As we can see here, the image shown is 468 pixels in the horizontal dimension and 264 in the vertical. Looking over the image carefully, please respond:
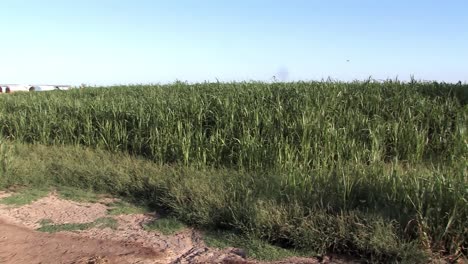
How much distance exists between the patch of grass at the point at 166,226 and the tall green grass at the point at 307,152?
0.57 ft

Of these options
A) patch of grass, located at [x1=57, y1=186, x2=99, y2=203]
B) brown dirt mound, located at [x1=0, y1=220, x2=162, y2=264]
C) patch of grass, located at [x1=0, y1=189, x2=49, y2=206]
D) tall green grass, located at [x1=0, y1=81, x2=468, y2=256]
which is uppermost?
tall green grass, located at [x1=0, y1=81, x2=468, y2=256]

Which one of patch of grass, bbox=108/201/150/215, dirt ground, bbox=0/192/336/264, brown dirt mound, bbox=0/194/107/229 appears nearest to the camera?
dirt ground, bbox=0/192/336/264

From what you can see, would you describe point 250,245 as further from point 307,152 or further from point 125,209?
point 307,152

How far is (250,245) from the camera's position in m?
4.55

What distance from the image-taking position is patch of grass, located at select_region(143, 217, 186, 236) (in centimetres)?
514

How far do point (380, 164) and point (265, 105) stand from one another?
3.13 m

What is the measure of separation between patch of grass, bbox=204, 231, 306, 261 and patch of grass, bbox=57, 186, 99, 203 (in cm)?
220

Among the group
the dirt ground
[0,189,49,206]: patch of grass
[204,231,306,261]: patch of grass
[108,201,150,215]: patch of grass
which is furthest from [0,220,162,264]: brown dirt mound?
[0,189,49,206]: patch of grass

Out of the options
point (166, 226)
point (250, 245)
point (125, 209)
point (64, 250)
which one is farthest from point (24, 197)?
point (250, 245)

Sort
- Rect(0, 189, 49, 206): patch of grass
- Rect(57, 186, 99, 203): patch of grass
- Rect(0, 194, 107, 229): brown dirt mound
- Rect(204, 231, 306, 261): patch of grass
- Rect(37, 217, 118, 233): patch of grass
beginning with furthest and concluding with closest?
Rect(57, 186, 99, 203): patch of grass, Rect(0, 189, 49, 206): patch of grass, Rect(0, 194, 107, 229): brown dirt mound, Rect(37, 217, 118, 233): patch of grass, Rect(204, 231, 306, 261): patch of grass

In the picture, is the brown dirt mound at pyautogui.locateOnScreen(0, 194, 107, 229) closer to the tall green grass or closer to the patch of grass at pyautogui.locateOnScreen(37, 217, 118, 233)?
the patch of grass at pyautogui.locateOnScreen(37, 217, 118, 233)

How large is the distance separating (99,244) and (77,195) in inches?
76.9

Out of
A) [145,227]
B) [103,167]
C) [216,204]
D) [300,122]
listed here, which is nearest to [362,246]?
[216,204]

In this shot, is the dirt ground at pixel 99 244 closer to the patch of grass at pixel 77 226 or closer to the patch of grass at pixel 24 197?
the patch of grass at pixel 77 226
